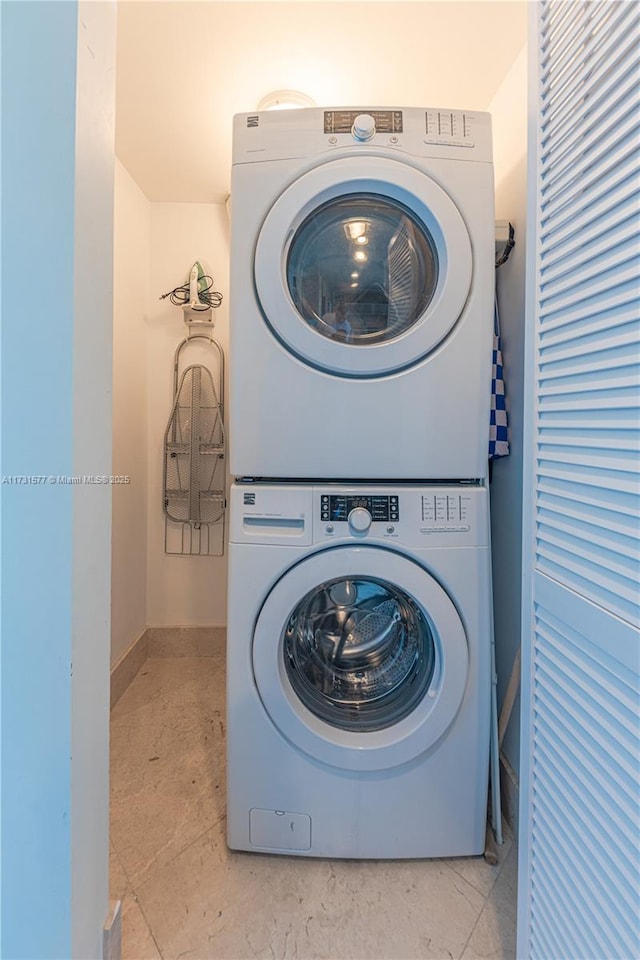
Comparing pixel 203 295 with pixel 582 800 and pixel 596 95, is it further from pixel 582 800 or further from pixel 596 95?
pixel 582 800

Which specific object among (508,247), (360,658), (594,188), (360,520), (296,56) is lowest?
(360,658)

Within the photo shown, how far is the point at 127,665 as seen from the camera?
176 centimetres

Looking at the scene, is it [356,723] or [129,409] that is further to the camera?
[129,409]

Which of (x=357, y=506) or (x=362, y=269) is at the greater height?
(x=362, y=269)

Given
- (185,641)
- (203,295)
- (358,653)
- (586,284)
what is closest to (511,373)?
(586,284)

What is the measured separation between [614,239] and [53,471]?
0.80 m

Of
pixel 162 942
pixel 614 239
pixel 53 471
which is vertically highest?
pixel 614 239

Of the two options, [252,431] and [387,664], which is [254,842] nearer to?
[387,664]

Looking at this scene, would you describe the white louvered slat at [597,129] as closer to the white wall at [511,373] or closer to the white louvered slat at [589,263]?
the white louvered slat at [589,263]

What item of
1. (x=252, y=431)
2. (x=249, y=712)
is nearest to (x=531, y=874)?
(x=249, y=712)

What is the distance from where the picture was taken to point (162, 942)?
834 millimetres

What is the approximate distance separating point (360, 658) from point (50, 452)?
0.86m

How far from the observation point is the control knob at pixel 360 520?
0.94 meters

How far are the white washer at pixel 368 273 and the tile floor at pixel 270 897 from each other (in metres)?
0.94
